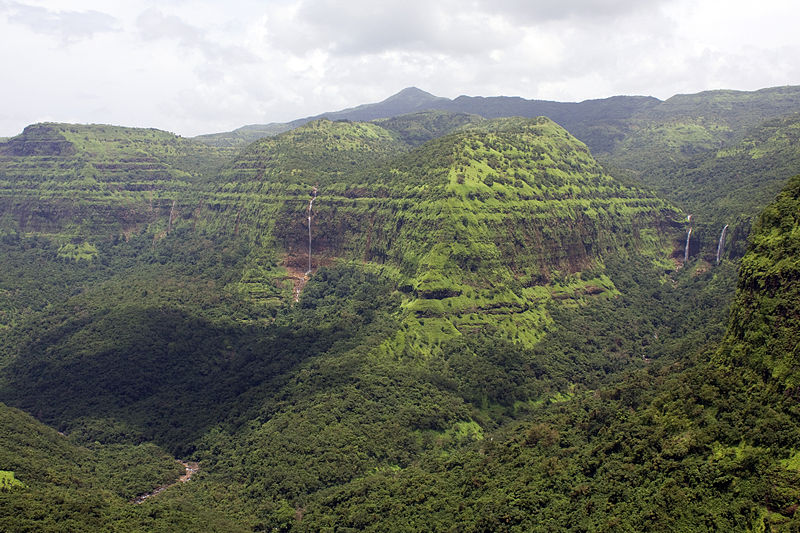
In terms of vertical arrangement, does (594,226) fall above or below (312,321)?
above

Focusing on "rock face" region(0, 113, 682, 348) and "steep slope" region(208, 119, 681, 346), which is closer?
"rock face" region(0, 113, 682, 348)

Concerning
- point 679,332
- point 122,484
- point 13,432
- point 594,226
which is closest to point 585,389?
point 679,332

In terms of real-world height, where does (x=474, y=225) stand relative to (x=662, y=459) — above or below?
above

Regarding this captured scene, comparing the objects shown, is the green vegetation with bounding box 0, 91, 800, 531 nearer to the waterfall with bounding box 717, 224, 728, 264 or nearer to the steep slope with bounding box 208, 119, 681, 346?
the steep slope with bounding box 208, 119, 681, 346

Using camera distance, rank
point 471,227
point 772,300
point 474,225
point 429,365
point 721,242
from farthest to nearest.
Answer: point 721,242 → point 474,225 → point 471,227 → point 429,365 → point 772,300

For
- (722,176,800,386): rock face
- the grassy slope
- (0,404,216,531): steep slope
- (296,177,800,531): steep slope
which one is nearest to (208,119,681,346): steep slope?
the grassy slope

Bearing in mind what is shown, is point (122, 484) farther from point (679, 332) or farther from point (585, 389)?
point (679, 332)

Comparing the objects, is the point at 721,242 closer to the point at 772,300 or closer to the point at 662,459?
the point at 772,300

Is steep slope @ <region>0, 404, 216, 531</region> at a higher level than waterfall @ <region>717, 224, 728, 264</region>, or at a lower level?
lower

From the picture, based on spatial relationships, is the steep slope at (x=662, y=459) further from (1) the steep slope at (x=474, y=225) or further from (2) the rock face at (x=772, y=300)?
(1) the steep slope at (x=474, y=225)

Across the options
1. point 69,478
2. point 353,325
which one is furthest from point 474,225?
point 69,478

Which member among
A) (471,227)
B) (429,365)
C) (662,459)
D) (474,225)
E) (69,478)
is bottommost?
(69,478)
